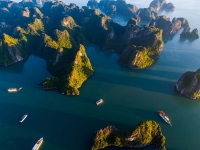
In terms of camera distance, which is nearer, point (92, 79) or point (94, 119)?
point (94, 119)

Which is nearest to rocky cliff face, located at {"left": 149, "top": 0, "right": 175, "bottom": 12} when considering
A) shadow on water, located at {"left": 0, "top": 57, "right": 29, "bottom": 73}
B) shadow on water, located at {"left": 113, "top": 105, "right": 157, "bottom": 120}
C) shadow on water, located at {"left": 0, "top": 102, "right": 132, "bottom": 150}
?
shadow on water, located at {"left": 0, "top": 57, "right": 29, "bottom": 73}

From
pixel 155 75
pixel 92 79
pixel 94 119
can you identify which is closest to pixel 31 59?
pixel 92 79

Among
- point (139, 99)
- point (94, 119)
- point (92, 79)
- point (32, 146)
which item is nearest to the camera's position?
point (32, 146)

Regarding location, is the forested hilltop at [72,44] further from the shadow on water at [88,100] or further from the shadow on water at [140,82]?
the shadow on water at [140,82]

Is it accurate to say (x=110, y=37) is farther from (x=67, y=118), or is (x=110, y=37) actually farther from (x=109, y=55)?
(x=67, y=118)

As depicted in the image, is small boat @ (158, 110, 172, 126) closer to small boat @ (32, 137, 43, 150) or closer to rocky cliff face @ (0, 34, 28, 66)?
small boat @ (32, 137, 43, 150)

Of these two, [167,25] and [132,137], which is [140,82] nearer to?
[132,137]

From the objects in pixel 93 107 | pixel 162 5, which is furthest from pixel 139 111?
pixel 162 5
